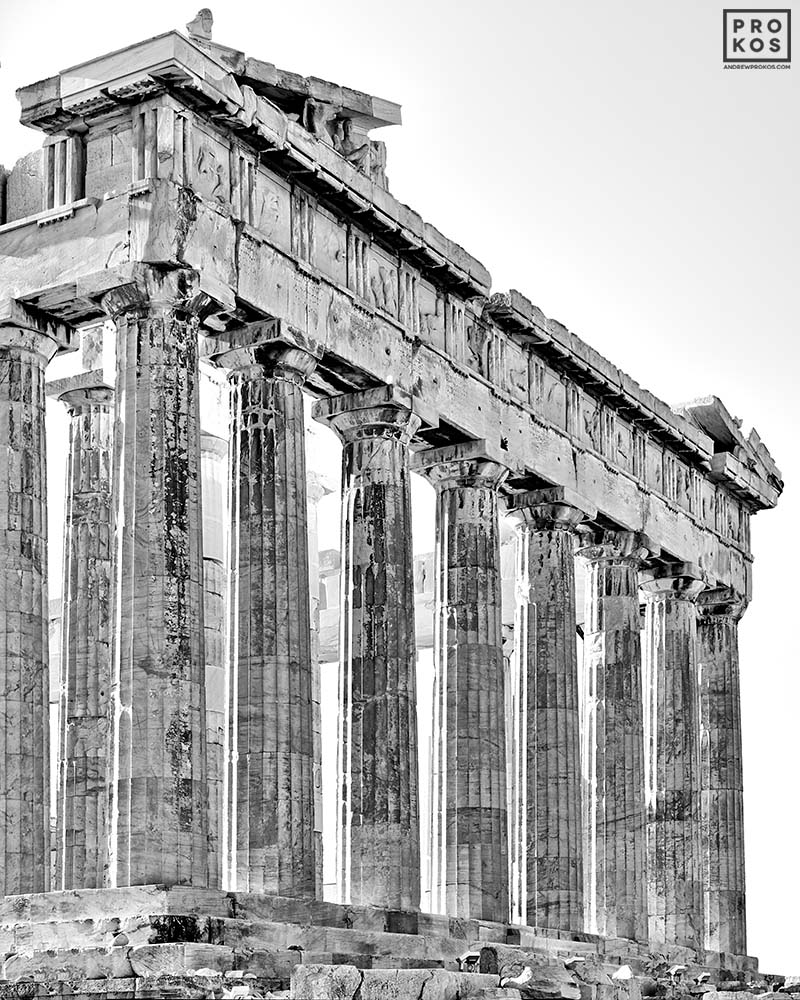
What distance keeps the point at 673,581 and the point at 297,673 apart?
18624mm

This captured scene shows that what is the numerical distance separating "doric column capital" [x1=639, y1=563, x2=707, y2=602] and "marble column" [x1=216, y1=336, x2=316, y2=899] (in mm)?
17558

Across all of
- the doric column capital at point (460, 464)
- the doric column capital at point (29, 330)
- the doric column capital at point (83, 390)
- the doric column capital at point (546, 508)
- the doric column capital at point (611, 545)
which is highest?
the doric column capital at point (29, 330)

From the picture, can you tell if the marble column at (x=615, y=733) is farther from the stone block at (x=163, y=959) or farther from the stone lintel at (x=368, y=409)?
the stone block at (x=163, y=959)

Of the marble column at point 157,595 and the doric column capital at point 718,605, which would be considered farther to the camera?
the doric column capital at point 718,605

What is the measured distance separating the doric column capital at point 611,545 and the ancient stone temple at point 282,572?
114 millimetres

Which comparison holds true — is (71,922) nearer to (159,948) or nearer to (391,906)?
(159,948)

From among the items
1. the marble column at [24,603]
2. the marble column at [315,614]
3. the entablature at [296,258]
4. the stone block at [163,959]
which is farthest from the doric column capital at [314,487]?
the stone block at [163,959]

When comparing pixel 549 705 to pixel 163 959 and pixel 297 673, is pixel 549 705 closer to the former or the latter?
pixel 297 673

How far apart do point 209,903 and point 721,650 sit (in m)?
24.8

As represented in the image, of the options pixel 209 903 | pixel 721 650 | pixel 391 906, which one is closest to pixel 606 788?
pixel 721 650

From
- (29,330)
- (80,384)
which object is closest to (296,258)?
(29,330)

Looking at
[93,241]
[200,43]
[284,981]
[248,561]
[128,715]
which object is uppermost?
[200,43]

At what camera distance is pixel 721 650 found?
53094 mm

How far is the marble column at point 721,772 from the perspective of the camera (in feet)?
170
